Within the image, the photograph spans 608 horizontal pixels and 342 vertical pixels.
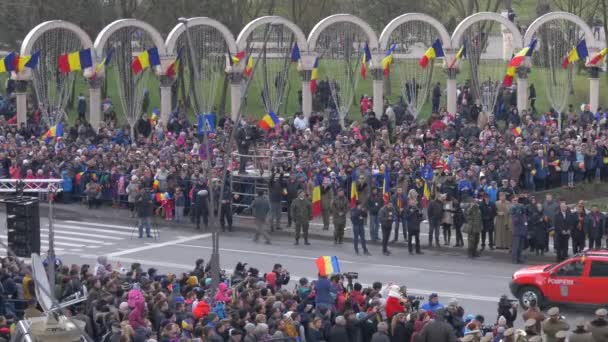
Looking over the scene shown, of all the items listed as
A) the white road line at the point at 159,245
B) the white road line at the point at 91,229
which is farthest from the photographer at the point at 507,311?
the white road line at the point at 91,229

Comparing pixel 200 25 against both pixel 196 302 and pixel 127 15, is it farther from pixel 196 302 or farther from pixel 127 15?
pixel 196 302

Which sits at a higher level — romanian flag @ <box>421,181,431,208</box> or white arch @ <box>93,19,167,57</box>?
white arch @ <box>93,19,167,57</box>

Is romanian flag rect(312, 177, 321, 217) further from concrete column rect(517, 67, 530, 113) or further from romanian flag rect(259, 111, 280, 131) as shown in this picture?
concrete column rect(517, 67, 530, 113)

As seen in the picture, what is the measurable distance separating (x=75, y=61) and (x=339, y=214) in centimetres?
1351

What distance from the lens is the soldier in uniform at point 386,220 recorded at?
3441 cm

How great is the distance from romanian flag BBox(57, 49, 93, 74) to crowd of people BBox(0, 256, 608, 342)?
60.2ft

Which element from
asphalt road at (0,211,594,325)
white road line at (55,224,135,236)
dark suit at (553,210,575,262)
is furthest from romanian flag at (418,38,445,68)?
dark suit at (553,210,575,262)

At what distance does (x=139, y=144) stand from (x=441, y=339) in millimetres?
22981

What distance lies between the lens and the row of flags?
45531 mm

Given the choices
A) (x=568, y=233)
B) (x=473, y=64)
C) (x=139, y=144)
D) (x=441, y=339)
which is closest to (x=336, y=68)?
(x=473, y=64)

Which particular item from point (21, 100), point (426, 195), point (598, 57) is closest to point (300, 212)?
point (426, 195)

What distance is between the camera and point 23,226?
2752 cm

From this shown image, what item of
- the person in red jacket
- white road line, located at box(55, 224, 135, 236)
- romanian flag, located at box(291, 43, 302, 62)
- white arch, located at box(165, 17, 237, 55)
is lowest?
the person in red jacket

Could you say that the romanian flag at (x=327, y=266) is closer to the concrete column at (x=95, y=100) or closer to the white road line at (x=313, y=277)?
the white road line at (x=313, y=277)
